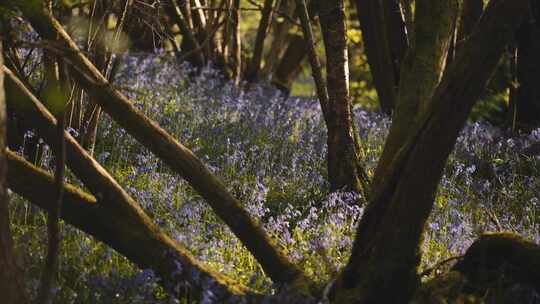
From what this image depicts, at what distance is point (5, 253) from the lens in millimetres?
3035

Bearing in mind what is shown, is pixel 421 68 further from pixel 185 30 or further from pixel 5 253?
pixel 185 30

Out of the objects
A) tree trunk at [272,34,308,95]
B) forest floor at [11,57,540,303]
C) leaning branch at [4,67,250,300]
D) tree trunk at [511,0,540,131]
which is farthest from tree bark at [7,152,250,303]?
tree trunk at [272,34,308,95]

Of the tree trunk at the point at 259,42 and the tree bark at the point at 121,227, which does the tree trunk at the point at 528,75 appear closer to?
the tree trunk at the point at 259,42

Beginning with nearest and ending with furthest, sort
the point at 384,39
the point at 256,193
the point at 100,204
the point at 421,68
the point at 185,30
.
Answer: the point at 100,204, the point at 421,68, the point at 256,193, the point at 384,39, the point at 185,30

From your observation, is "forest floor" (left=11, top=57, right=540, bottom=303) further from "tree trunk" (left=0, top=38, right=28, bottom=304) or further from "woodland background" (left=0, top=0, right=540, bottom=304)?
"tree trunk" (left=0, top=38, right=28, bottom=304)

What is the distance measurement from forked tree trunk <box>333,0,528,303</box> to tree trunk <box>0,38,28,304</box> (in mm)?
1406

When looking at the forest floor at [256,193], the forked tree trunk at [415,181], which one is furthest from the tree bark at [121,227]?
the forked tree trunk at [415,181]

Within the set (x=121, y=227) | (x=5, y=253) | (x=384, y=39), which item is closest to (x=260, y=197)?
(x=121, y=227)

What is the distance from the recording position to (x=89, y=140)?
19.5ft


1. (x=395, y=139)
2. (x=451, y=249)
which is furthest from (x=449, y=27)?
(x=451, y=249)

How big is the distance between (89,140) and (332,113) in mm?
1767

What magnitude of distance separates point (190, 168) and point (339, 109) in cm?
230

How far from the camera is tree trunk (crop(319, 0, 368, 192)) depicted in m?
5.71

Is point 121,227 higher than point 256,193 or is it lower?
lower
